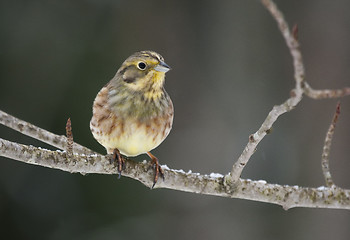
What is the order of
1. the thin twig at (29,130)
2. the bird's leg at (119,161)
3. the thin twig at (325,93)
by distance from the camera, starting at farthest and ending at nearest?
1. the thin twig at (29,130)
2. the bird's leg at (119,161)
3. the thin twig at (325,93)

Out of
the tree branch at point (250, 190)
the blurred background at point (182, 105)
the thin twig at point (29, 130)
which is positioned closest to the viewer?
the tree branch at point (250, 190)

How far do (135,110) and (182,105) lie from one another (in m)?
4.31

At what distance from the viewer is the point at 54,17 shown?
9.16m

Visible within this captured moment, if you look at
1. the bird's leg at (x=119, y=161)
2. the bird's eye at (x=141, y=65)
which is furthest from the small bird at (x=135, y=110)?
the bird's leg at (x=119, y=161)

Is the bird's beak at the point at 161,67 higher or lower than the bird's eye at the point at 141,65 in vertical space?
lower

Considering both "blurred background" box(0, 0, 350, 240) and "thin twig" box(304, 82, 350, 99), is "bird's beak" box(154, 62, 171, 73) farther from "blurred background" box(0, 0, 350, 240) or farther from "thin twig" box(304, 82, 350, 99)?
"blurred background" box(0, 0, 350, 240)

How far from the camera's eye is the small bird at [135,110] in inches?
169

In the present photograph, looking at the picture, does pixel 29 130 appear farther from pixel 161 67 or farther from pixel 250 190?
pixel 250 190

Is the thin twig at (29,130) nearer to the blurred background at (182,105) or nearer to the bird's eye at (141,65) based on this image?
the bird's eye at (141,65)

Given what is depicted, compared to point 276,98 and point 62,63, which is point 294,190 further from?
point 62,63

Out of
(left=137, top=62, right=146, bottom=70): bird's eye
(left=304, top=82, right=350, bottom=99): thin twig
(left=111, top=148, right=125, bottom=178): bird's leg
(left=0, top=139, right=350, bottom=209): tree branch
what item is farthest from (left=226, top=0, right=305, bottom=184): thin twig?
(left=137, top=62, right=146, bottom=70): bird's eye

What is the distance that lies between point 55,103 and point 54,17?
1657mm

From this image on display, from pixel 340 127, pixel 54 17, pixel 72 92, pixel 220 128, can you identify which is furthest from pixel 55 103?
pixel 340 127

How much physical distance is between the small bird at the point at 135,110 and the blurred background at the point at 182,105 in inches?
136
